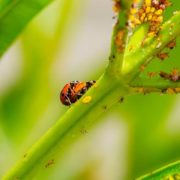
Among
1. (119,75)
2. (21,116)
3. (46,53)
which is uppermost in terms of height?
(46,53)

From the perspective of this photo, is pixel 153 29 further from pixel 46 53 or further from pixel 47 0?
pixel 46 53

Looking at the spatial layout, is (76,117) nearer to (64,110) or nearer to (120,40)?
(120,40)

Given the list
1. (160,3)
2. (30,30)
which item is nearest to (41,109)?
(30,30)

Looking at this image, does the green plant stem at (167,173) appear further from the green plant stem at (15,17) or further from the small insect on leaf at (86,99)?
the green plant stem at (15,17)

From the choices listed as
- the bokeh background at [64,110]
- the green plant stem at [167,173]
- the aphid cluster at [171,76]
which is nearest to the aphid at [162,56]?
the aphid cluster at [171,76]

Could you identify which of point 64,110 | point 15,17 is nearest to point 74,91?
point 15,17

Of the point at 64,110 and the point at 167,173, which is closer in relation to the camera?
the point at 167,173

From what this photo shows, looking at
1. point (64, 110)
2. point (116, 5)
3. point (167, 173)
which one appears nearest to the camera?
point (116, 5)
